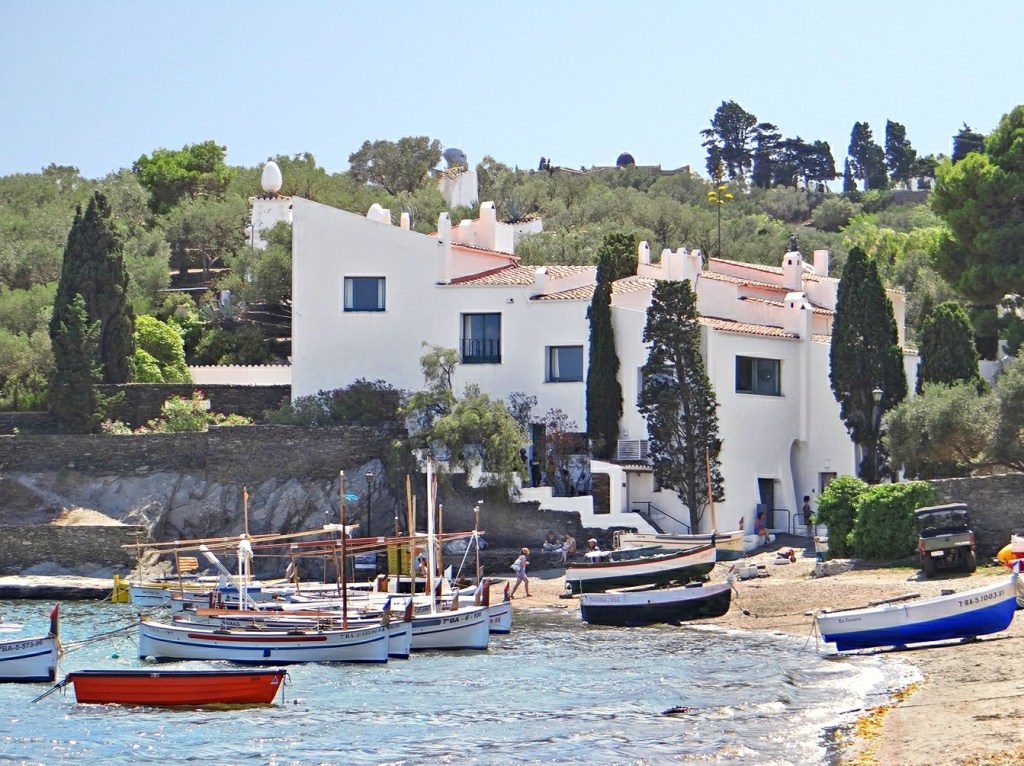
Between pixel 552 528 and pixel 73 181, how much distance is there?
65.9 m

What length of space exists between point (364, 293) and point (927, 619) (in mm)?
31260

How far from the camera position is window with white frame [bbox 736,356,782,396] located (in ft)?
187

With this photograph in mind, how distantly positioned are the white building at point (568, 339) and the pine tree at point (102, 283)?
262 inches

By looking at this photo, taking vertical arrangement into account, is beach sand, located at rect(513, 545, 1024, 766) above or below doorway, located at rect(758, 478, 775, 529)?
below

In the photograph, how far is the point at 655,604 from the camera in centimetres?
4306

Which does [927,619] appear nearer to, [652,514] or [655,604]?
[655,604]

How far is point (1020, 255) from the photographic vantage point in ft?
204

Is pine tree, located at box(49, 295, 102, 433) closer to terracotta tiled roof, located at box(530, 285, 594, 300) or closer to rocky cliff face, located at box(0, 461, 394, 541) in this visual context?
rocky cliff face, located at box(0, 461, 394, 541)

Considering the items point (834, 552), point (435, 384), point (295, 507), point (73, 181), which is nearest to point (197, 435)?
point (295, 507)

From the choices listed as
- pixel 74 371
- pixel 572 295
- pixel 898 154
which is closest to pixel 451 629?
pixel 572 295

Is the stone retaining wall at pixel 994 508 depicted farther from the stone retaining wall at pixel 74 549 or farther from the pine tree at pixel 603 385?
the stone retaining wall at pixel 74 549

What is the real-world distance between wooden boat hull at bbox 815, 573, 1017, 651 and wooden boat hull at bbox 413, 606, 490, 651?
336 inches

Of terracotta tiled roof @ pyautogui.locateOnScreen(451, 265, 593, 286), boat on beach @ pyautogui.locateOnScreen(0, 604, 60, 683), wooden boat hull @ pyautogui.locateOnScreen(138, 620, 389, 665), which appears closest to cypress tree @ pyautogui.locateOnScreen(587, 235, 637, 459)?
terracotta tiled roof @ pyautogui.locateOnScreen(451, 265, 593, 286)

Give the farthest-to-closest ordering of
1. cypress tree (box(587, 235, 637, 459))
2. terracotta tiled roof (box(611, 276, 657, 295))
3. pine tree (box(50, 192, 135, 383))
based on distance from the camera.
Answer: pine tree (box(50, 192, 135, 383))
terracotta tiled roof (box(611, 276, 657, 295))
cypress tree (box(587, 235, 637, 459))
